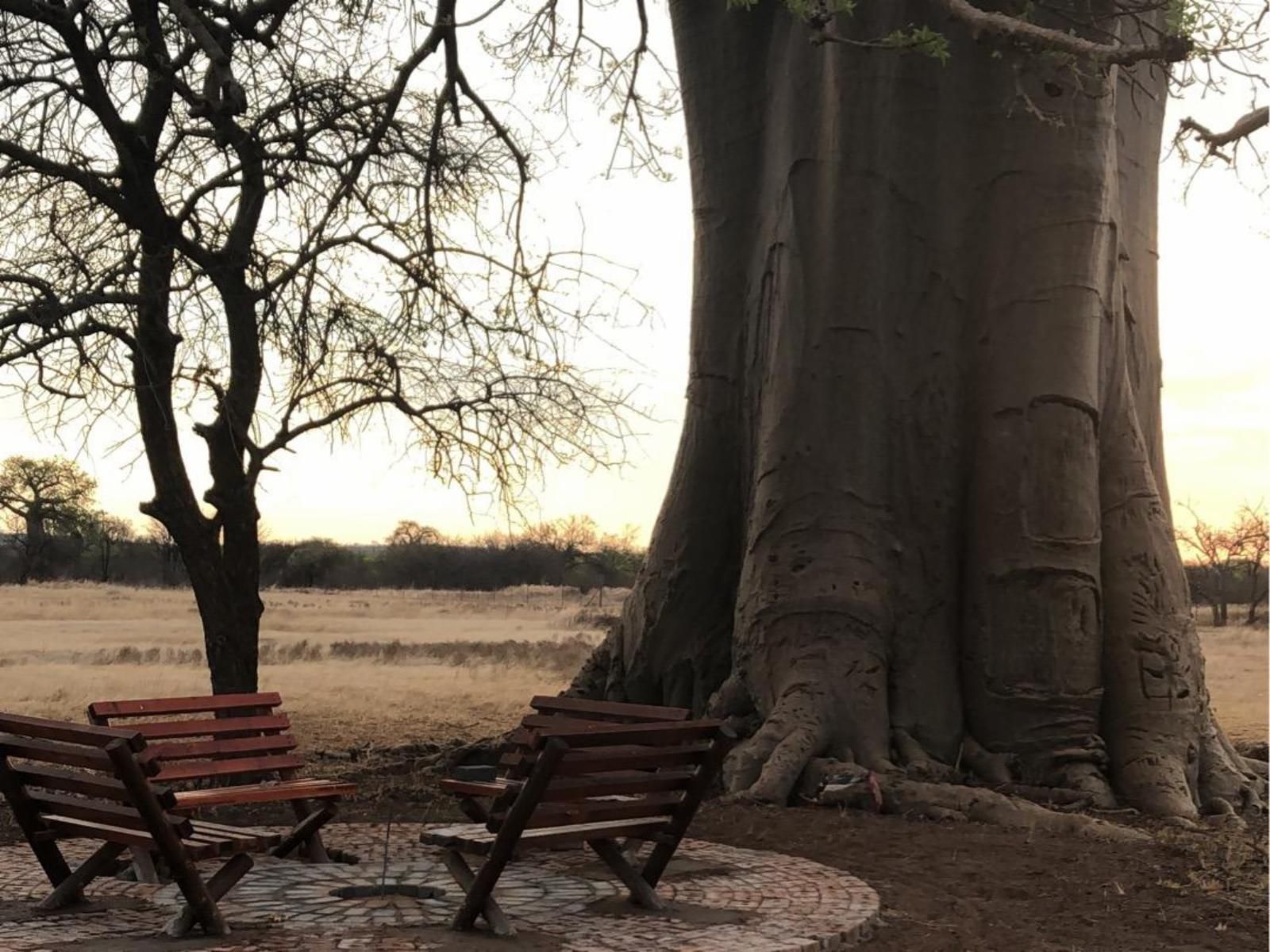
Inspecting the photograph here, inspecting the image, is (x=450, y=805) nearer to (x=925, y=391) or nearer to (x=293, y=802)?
(x=293, y=802)

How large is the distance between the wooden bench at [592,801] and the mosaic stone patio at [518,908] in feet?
0.63

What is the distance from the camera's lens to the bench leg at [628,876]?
5844mm

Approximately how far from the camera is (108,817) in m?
5.50

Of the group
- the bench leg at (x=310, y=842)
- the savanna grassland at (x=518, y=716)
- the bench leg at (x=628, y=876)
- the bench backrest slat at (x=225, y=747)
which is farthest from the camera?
the bench leg at (x=310, y=842)

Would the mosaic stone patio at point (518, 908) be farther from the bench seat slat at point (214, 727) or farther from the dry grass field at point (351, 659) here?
the dry grass field at point (351, 659)

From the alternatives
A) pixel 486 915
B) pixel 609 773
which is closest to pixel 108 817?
pixel 486 915

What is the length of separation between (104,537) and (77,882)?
172 ft

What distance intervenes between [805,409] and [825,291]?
829 millimetres

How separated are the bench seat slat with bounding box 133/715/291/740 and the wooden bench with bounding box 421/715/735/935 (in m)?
1.16

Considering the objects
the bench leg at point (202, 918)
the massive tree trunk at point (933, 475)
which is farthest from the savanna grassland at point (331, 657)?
the bench leg at point (202, 918)

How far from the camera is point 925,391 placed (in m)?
9.75

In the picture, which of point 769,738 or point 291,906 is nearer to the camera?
point 291,906

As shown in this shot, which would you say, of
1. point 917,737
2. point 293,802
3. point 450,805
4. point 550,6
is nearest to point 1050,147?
point 917,737

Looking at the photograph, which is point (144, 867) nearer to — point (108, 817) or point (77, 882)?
point (77, 882)
